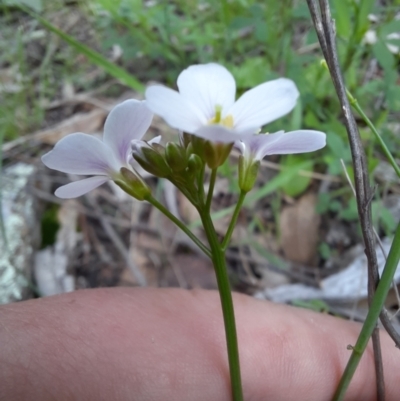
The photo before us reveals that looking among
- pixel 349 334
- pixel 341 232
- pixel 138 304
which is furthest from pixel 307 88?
pixel 138 304

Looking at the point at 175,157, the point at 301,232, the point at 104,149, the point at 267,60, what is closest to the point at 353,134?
the point at 175,157

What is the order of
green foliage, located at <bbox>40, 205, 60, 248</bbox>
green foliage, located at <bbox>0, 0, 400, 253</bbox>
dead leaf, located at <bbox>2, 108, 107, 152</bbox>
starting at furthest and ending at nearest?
dead leaf, located at <bbox>2, 108, 107, 152</bbox> < green foliage, located at <bbox>40, 205, 60, 248</bbox> < green foliage, located at <bbox>0, 0, 400, 253</bbox>

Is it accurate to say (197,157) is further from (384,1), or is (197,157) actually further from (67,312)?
(384,1)

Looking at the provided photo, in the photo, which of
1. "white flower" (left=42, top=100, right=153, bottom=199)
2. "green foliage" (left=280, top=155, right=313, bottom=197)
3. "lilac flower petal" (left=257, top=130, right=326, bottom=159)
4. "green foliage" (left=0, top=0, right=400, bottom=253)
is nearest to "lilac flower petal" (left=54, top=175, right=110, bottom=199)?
"white flower" (left=42, top=100, right=153, bottom=199)

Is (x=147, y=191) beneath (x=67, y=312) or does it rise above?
above

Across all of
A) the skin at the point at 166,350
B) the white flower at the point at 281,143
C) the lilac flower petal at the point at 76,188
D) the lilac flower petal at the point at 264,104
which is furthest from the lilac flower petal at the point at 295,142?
the skin at the point at 166,350

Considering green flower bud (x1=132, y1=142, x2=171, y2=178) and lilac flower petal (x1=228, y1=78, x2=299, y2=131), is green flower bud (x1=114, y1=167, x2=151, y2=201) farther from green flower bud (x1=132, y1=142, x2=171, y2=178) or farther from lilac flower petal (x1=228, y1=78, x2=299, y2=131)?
lilac flower petal (x1=228, y1=78, x2=299, y2=131)

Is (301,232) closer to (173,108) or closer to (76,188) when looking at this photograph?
(76,188)
